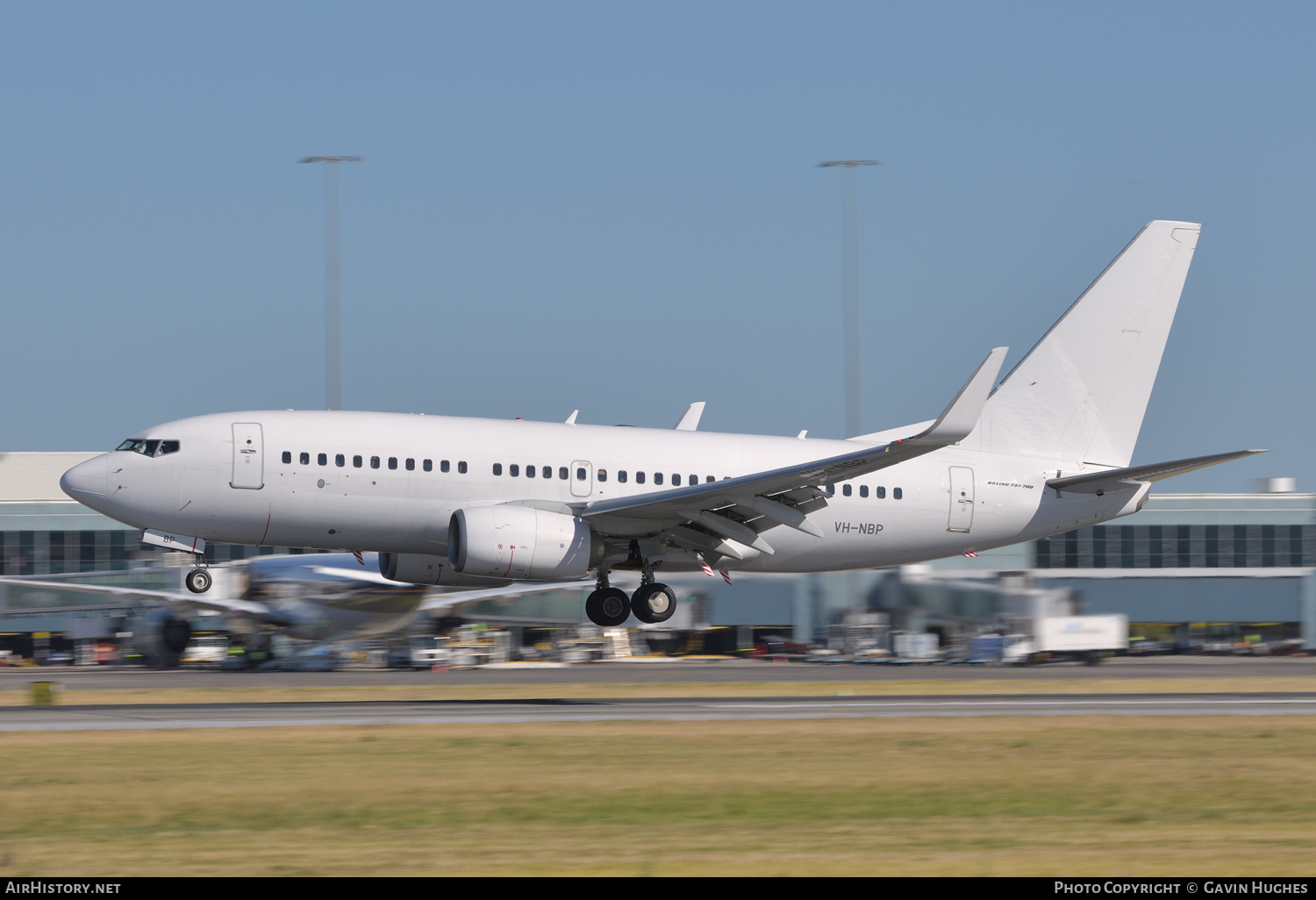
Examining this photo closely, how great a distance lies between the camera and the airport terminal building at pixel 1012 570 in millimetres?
58438

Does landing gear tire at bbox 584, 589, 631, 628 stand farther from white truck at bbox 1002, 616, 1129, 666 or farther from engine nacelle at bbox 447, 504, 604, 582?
white truck at bbox 1002, 616, 1129, 666

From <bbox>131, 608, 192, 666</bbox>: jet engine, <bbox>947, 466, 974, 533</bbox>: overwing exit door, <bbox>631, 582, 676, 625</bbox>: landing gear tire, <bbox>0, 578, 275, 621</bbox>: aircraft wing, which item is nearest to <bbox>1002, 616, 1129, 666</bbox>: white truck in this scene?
<bbox>947, 466, 974, 533</bbox>: overwing exit door

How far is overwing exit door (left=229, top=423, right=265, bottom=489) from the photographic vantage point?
3294 cm

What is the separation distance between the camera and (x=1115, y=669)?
180 feet

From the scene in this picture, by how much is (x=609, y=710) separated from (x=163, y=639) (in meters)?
26.2

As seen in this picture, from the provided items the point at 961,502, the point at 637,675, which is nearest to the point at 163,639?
the point at 637,675

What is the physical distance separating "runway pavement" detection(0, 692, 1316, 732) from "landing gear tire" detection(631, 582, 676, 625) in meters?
1.98

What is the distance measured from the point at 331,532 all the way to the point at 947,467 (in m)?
15.3

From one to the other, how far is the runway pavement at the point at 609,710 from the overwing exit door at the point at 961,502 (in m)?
4.29

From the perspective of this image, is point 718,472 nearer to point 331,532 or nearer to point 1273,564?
point 331,532

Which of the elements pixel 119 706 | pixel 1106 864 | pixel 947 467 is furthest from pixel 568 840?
pixel 947 467

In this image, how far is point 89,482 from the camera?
33438mm

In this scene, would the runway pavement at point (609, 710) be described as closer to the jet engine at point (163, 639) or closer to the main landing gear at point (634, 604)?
the main landing gear at point (634, 604)

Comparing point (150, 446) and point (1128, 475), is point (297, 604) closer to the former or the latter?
point (150, 446)
